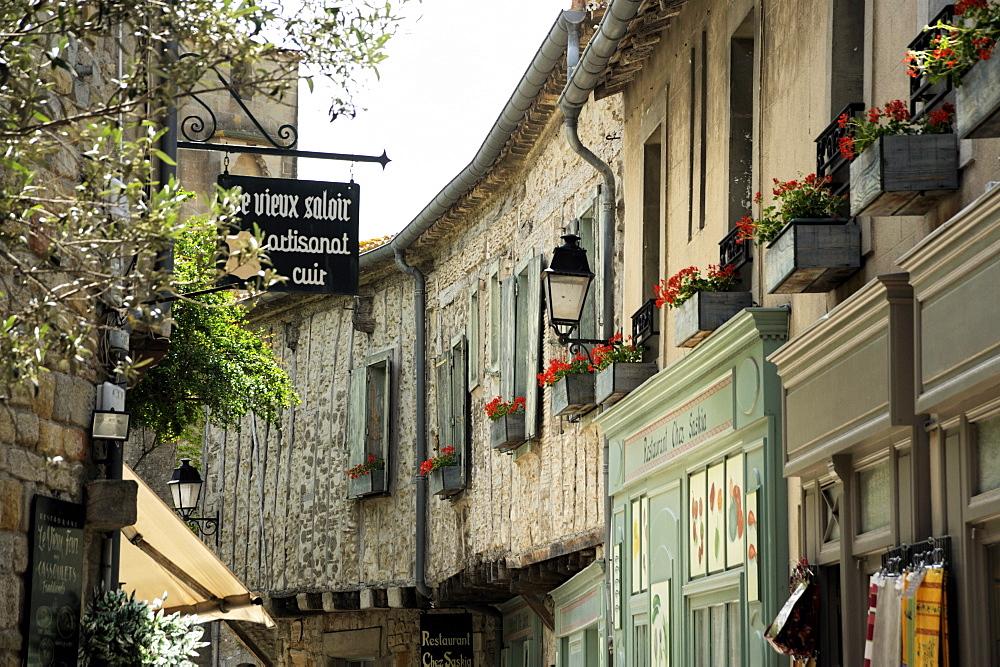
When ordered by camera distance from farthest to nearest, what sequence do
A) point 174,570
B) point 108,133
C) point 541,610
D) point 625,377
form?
point 541,610
point 625,377
point 174,570
point 108,133

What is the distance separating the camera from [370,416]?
656 inches

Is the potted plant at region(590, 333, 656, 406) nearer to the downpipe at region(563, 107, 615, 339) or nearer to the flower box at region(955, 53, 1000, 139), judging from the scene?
the downpipe at region(563, 107, 615, 339)

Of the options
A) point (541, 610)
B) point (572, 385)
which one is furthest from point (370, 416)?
point (572, 385)

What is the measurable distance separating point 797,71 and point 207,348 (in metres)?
6.12

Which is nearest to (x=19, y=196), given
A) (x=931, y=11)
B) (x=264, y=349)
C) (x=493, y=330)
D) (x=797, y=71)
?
(x=931, y=11)

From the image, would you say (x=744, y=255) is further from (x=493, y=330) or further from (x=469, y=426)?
(x=469, y=426)

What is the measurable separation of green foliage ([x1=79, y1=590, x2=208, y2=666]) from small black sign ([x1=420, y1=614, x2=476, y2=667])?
29.5ft

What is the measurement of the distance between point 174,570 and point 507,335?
4870 mm

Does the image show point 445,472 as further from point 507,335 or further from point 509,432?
point 509,432

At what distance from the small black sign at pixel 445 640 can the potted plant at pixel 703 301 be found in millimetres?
8744

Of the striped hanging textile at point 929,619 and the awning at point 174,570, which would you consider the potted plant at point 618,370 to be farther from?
the striped hanging textile at point 929,619

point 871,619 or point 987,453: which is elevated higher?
point 987,453

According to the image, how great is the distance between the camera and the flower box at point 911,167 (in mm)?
Result: 4844

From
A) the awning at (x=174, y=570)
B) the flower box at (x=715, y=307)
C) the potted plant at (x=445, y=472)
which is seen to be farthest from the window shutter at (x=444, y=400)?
the flower box at (x=715, y=307)
